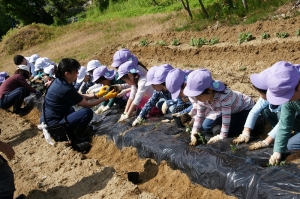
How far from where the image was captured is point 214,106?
3686mm

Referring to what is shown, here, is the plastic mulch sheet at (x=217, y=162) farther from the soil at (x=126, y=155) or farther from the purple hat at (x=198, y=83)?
the purple hat at (x=198, y=83)

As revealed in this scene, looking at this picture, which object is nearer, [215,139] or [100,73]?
[215,139]

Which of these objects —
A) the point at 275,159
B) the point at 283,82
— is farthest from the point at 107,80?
the point at 283,82

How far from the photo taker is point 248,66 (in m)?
7.48

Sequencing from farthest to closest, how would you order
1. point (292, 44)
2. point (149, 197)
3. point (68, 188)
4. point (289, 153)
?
point (292, 44) → point (68, 188) → point (149, 197) → point (289, 153)

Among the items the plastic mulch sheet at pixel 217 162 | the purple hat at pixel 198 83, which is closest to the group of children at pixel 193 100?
the purple hat at pixel 198 83

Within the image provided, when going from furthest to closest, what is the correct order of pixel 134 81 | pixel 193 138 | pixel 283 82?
pixel 134 81 < pixel 193 138 < pixel 283 82

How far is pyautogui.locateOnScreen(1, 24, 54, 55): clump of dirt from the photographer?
20562 millimetres

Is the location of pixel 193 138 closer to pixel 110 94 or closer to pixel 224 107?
pixel 224 107

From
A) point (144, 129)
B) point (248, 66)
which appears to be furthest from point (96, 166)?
point (248, 66)

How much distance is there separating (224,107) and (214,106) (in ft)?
0.52

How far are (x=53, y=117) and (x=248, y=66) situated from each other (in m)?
4.47

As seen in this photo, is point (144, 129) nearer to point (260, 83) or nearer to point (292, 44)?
point (260, 83)

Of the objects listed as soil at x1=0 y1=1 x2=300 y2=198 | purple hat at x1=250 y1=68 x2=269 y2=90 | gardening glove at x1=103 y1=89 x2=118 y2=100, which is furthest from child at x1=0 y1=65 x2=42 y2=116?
purple hat at x1=250 y1=68 x2=269 y2=90
